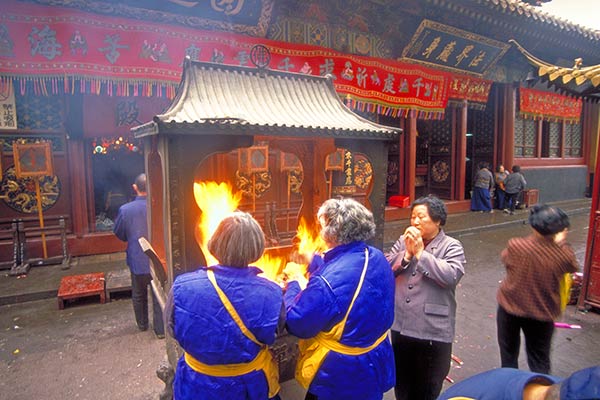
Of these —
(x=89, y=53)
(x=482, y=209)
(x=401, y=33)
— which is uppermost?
(x=401, y=33)

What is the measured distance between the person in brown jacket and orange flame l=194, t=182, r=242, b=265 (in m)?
2.23

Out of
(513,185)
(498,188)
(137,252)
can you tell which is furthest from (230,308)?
(498,188)

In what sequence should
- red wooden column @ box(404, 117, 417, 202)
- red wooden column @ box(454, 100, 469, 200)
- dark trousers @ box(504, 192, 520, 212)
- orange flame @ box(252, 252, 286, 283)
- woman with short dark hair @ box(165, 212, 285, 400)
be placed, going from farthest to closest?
1. dark trousers @ box(504, 192, 520, 212)
2. red wooden column @ box(454, 100, 469, 200)
3. red wooden column @ box(404, 117, 417, 202)
4. orange flame @ box(252, 252, 286, 283)
5. woman with short dark hair @ box(165, 212, 285, 400)

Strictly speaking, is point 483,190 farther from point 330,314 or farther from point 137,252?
point 330,314

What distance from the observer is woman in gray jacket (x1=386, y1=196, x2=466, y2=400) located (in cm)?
232

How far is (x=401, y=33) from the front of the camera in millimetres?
8438

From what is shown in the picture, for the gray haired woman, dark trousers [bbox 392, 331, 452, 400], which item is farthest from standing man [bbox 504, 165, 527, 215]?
the gray haired woman

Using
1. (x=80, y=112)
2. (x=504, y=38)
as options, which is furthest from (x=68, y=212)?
(x=504, y=38)

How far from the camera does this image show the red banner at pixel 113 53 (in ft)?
17.0

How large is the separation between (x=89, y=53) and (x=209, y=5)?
1.94m

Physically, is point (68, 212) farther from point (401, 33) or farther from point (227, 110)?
point (401, 33)

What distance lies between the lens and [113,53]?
563 centimetres

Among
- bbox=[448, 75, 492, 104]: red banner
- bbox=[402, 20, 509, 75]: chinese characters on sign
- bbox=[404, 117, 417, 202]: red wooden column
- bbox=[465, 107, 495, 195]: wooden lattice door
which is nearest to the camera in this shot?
bbox=[402, 20, 509, 75]: chinese characters on sign

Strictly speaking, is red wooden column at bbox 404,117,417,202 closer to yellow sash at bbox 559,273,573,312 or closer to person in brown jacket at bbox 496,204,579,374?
person in brown jacket at bbox 496,204,579,374
